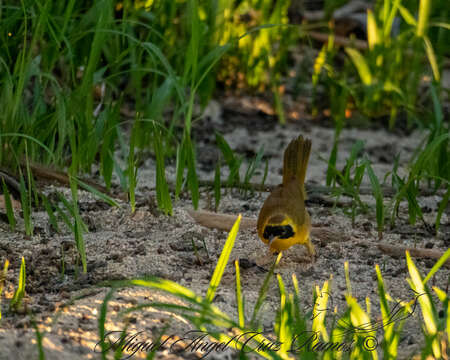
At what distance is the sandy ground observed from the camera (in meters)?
2.26

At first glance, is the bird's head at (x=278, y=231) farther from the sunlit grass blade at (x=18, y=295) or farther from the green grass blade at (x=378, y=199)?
the sunlit grass blade at (x=18, y=295)

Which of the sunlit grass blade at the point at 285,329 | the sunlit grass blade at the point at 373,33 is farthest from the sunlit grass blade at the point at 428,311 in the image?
the sunlit grass blade at the point at 373,33

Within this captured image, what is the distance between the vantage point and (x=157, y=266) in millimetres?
2879

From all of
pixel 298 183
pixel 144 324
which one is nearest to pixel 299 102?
pixel 298 183

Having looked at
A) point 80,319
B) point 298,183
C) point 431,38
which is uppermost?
point 431,38

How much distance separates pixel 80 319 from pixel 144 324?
0.21 metres

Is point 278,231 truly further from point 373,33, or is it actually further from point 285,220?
point 373,33

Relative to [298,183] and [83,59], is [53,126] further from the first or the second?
[298,183]

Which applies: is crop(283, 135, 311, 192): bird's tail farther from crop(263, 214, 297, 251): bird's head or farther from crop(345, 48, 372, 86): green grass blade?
crop(345, 48, 372, 86): green grass blade

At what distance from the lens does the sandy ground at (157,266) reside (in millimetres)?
2258

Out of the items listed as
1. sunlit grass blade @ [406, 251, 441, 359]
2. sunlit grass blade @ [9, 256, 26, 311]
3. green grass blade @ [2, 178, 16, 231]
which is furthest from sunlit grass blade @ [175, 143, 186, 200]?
sunlit grass blade @ [406, 251, 441, 359]

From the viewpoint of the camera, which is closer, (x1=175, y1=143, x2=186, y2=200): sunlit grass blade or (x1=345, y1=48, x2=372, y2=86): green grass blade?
(x1=175, y1=143, x2=186, y2=200): sunlit grass blade

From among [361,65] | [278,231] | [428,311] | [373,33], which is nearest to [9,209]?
[278,231]

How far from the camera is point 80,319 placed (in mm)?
2312
